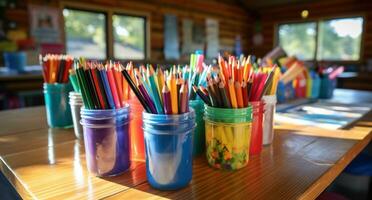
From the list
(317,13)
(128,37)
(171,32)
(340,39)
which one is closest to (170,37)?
(171,32)

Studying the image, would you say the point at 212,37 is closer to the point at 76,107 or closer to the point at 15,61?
the point at 15,61

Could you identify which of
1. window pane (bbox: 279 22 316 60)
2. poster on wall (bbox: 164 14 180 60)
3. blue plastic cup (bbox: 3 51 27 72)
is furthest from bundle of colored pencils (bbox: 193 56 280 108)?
window pane (bbox: 279 22 316 60)

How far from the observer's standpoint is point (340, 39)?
18.0 ft

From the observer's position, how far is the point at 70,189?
57cm

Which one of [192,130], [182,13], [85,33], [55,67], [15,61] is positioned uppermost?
[182,13]

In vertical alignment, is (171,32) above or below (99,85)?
above

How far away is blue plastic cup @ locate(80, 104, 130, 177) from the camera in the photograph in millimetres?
619

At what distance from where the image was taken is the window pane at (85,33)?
13.0 ft

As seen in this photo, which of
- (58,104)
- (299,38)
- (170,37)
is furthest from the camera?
(299,38)

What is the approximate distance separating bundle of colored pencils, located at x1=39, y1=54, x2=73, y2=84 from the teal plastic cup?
1.70ft

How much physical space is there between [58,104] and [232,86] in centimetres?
65

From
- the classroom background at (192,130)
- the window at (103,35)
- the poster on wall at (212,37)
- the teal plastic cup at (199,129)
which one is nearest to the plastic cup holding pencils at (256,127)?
the classroom background at (192,130)

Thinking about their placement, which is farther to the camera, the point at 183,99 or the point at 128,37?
the point at 128,37

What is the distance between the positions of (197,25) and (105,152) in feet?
16.9
